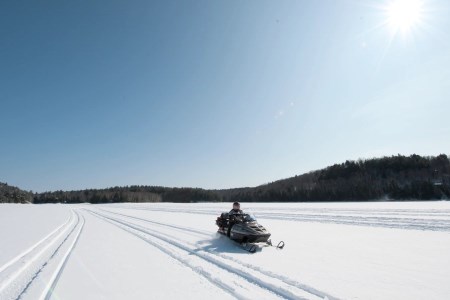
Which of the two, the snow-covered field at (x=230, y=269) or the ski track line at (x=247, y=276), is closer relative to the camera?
the ski track line at (x=247, y=276)

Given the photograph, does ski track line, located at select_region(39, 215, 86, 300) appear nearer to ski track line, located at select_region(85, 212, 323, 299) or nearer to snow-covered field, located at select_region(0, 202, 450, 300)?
snow-covered field, located at select_region(0, 202, 450, 300)

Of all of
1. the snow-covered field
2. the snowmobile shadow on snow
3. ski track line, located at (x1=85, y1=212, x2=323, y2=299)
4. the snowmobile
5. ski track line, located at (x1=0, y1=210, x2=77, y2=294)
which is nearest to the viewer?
ski track line, located at (x1=85, y1=212, x2=323, y2=299)

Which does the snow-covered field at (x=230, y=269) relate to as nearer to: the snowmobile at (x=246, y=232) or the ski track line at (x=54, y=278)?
the ski track line at (x=54, y=278)

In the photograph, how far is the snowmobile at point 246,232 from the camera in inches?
443

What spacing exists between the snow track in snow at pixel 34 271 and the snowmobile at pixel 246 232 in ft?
18.9

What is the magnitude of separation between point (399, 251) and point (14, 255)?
486 inches

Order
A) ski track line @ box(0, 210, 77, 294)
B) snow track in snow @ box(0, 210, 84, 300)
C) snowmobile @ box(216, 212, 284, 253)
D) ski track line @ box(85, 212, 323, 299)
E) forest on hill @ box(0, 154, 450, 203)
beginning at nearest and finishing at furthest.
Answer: ski track line @ box(85, 212, 323, 299), snow track in snow @ box(0, 210, 84, 300), ski track line @ box(0, 210, 77, 294), snowmobile @ box(216, 212, 284, 253), forest on hill @ box(0, 154, 450, 203)

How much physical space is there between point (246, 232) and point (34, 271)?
21.3 ft

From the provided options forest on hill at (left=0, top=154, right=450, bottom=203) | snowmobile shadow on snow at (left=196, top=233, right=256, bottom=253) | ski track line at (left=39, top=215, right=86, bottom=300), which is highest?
forest on hill at (left=0, top=154, right=450, bottom=203)

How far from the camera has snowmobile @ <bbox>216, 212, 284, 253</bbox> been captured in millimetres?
11242

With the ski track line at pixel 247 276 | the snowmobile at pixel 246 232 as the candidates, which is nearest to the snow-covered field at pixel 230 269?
the ski track line at pixel 247 276

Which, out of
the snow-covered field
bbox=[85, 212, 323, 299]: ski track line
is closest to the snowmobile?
the snow-covered field

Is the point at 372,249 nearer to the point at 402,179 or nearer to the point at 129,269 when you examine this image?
the point at 129,269

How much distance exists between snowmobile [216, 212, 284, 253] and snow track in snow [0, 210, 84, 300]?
5762 millimetres
